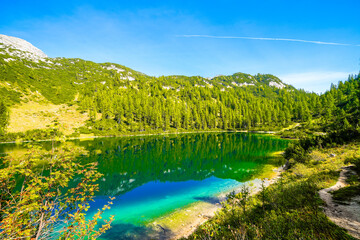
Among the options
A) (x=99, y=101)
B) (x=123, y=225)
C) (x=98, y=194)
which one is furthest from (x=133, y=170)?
(x=99, y=101)

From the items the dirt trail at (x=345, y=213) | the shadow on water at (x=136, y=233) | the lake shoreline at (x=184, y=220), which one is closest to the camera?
the dirt trail at (x=345, y=213)

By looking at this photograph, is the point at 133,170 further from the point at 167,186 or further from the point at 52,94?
the point at 52,94

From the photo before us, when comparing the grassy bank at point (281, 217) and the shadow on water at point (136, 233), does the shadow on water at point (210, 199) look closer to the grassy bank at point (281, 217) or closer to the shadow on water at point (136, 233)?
the grassy bank at point (281, 217)

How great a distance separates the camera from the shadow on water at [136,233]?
11.9 m

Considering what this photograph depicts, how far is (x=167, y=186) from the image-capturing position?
22938 millimetres

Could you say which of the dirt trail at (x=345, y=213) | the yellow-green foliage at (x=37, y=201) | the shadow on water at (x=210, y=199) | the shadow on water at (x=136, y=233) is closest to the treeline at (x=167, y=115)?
the shadow on water at (x=210, y=199)

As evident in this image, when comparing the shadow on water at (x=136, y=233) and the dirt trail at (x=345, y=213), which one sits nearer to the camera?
the dirt trail at (x=345, y=213)

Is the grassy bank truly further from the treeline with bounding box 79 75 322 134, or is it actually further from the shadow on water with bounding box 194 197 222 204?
the treeline with bounding box 79 75 322 134

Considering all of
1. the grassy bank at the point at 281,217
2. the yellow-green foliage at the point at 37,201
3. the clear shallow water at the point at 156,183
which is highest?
the yellow-green foliage at the point at 37,201

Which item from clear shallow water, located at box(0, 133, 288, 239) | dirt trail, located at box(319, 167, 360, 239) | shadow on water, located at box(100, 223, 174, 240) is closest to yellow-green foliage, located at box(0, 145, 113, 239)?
dirt trail, located at box(319, 167, 360, 239)

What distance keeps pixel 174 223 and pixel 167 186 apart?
9505 millimetres

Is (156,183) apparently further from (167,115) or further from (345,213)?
(167,115)

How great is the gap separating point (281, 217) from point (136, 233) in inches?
432

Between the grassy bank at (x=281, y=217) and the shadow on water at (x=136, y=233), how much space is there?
10.4 feet
